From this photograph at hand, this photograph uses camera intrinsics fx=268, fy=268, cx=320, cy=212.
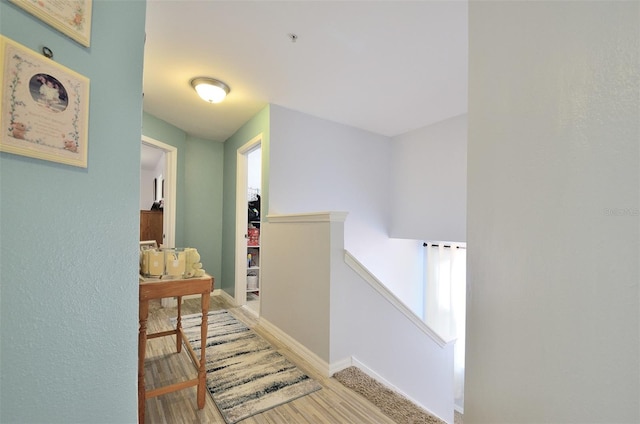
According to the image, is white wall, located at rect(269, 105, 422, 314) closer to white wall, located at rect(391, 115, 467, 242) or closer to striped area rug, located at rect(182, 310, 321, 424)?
white wall, located at rect(391, 115, 467, 242)

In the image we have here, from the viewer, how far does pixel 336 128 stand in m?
3.38

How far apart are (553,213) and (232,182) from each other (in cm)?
366

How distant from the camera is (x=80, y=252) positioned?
2.45ft

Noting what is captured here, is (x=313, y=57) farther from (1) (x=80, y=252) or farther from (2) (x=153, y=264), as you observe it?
(1) (x=80, y=252)

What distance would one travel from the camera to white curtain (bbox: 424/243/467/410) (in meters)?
3.70

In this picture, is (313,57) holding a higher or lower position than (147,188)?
higher

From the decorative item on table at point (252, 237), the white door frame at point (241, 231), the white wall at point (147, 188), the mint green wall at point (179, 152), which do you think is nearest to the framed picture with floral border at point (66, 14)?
the white door frame at point (241, 231)

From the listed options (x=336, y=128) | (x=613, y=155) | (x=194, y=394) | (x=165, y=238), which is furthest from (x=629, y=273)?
(x=165, y=238)

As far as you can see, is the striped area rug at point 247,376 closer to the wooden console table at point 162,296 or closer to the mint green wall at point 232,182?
the wooden console table at point 162,296

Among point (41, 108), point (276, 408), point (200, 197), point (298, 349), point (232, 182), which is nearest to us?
point (41, 108)

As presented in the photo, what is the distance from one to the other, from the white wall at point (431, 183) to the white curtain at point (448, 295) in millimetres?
610

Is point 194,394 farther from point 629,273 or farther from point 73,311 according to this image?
point 629,273

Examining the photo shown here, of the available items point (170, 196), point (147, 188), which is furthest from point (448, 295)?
point (147, 188)

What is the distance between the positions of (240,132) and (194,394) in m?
2.95
